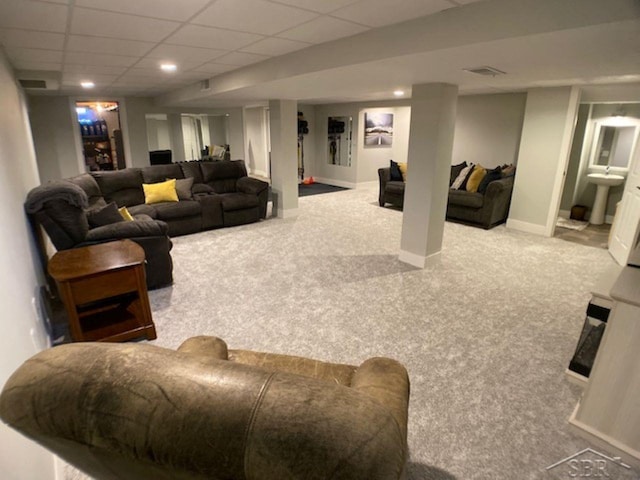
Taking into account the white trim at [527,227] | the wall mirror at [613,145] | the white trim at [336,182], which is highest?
the wall mirror at [613,145]

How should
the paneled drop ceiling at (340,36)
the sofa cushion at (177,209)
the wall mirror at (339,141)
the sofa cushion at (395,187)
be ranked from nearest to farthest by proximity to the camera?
the paneled drop ceiling at (340,36), the sofa cushion at (177,209), the sofa cushion at (395,187), the wall mirror at (339,141)

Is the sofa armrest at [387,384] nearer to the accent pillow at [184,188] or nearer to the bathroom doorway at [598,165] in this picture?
the accent pillow at [184,188]

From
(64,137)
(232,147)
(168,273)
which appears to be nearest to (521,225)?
(168,273)

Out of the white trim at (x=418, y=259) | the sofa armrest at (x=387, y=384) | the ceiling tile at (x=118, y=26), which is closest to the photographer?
the sofa armrest at (x=387, y=384)

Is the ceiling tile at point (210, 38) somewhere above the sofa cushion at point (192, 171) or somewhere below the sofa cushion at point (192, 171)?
above

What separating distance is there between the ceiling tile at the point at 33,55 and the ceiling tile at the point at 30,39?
0.16 meters

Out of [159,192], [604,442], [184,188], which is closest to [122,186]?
[159,192]

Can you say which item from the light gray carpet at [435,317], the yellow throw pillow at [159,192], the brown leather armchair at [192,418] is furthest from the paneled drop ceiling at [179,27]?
the light gray carpet at [435,317]

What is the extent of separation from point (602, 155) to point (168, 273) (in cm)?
687

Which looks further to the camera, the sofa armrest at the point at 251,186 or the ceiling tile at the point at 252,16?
the sofa armrest at the point at 251,186

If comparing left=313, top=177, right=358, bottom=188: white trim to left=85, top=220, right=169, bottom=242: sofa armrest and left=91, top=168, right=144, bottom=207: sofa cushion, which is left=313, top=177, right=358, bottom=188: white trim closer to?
left=91, top=168, right=144, bottom=207: sofa cushion

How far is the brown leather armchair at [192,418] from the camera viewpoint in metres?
0.58

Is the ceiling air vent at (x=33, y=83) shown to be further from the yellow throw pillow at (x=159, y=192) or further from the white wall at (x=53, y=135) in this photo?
the white wall at (x=53, y=135)

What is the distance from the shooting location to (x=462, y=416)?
75.9 inches
